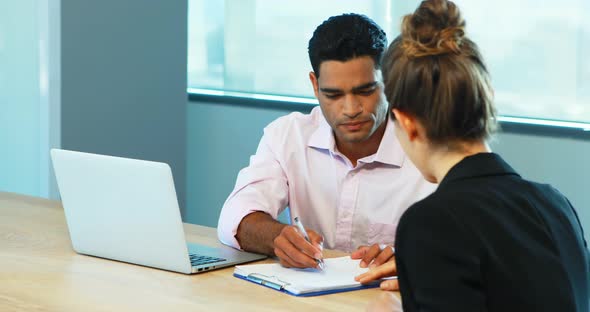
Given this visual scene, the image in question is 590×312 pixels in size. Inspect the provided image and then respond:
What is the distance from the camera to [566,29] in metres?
3.55

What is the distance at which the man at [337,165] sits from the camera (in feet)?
7.72

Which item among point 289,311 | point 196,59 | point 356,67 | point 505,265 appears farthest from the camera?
point 196,59

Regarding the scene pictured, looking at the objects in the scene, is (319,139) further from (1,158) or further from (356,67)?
(1,158)

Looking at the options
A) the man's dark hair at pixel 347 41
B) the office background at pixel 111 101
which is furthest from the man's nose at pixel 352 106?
the office background at pixel 111 101

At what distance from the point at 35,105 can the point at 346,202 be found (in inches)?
78.4

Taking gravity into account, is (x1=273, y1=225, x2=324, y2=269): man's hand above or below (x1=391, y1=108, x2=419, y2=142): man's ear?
below

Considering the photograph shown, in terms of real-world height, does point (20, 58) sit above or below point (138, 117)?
above

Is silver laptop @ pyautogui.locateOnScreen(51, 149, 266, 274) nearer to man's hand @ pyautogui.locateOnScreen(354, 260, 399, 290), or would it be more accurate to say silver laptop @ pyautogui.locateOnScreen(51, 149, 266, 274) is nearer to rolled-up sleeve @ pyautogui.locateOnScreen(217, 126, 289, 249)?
rolled-up sleeve @ pyautogui.locateOnScreen(217, 126, 289, 249)

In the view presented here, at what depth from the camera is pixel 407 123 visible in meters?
1.39

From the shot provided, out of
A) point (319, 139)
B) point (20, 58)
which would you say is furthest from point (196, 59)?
point (319, 139)

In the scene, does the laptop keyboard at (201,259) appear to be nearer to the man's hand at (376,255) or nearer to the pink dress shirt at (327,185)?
the pink dress shirt at (327,185)

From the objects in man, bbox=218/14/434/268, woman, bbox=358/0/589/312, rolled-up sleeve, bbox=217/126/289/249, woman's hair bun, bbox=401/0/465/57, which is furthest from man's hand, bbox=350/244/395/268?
woman's hair bun, bbox=401/0/465/57

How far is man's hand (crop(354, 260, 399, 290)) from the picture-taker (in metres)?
1.86

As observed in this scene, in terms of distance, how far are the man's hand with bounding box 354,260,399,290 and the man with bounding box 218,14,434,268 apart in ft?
1.16
